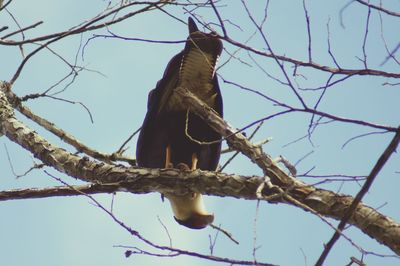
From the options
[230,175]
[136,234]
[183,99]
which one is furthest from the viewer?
[183,99]

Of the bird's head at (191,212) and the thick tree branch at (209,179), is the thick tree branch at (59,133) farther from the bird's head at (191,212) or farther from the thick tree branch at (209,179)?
the bird's head at (191,212)

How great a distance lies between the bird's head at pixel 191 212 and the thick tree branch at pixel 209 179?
73 cm

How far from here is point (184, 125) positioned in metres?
4.50

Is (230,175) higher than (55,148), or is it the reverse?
(55,148)

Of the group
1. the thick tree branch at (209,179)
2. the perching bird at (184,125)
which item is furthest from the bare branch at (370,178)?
the perching bird at (184,125)

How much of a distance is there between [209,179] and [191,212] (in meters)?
1.19

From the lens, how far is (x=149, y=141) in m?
4.62

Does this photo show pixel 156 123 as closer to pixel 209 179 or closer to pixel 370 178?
pixel 209 179

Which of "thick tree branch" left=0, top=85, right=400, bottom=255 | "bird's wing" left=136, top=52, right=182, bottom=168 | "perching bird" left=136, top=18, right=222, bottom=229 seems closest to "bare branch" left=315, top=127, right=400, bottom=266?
"thick tree branch" left=0, top=85, right=400, bottom=255

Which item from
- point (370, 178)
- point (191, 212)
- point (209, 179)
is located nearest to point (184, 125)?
point (191, 212)

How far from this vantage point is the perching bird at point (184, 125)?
431 cm

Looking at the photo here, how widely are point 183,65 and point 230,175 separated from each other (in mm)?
1407

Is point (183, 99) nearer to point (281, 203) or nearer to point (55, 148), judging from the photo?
point (55, 148)

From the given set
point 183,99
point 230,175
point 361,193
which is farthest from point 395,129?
point 183,99
